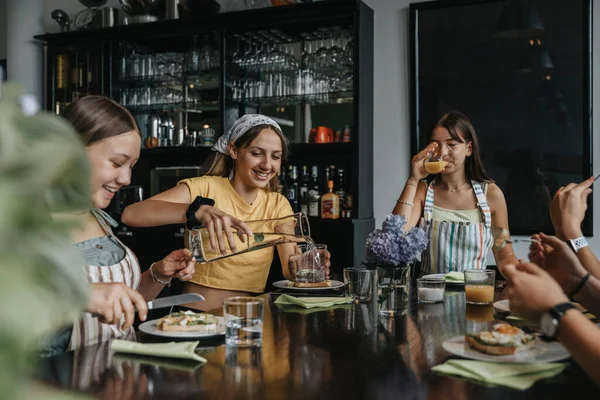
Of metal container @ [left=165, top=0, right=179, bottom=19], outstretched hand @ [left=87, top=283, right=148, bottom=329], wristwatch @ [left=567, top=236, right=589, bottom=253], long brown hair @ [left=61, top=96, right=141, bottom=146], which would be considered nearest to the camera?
outstretched hand @ [left=87, top=283, right=148, bottom=329]

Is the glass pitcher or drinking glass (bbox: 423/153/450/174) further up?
drinking glass (bbox: 423/153/450/174)

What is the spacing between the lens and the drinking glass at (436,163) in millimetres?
2992

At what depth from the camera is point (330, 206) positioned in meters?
4.21

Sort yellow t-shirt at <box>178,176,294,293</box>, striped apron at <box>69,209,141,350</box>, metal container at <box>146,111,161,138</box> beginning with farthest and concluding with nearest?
metal container at <box>146,111,161,138</box> → yellow t-shirt at <box>178,176,294,293</box> → striped apron at <box>69,209,141,350</box>

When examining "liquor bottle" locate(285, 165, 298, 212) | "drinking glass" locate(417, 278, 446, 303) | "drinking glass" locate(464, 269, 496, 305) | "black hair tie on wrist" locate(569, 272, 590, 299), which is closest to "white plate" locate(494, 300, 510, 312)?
"drinking glass" locate(464, 269, 496, 305)

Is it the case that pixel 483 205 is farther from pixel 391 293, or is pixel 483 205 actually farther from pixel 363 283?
pixel 391 293

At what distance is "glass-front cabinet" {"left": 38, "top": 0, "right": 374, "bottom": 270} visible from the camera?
13.7 feet

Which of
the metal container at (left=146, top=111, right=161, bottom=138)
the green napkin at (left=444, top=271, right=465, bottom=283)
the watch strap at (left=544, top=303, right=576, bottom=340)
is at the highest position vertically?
the metal container at (left=146, top=111, right=161, bottom=138)

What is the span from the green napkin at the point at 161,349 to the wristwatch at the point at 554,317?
0.62 m

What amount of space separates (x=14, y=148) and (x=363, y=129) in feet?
13.3

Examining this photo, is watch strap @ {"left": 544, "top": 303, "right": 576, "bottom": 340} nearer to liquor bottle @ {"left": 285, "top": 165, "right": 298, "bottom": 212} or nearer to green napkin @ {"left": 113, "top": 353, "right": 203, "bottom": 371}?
green napkin @ {"left": 113, "top": 353, "right": 203, "bottom": 371}

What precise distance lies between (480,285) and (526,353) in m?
0.70

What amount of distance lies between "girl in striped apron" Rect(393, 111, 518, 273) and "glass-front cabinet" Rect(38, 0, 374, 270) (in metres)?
1.01

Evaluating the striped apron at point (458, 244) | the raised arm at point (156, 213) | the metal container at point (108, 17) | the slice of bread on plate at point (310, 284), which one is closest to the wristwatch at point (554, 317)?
the slice of bread on plate at point (310, 284)
